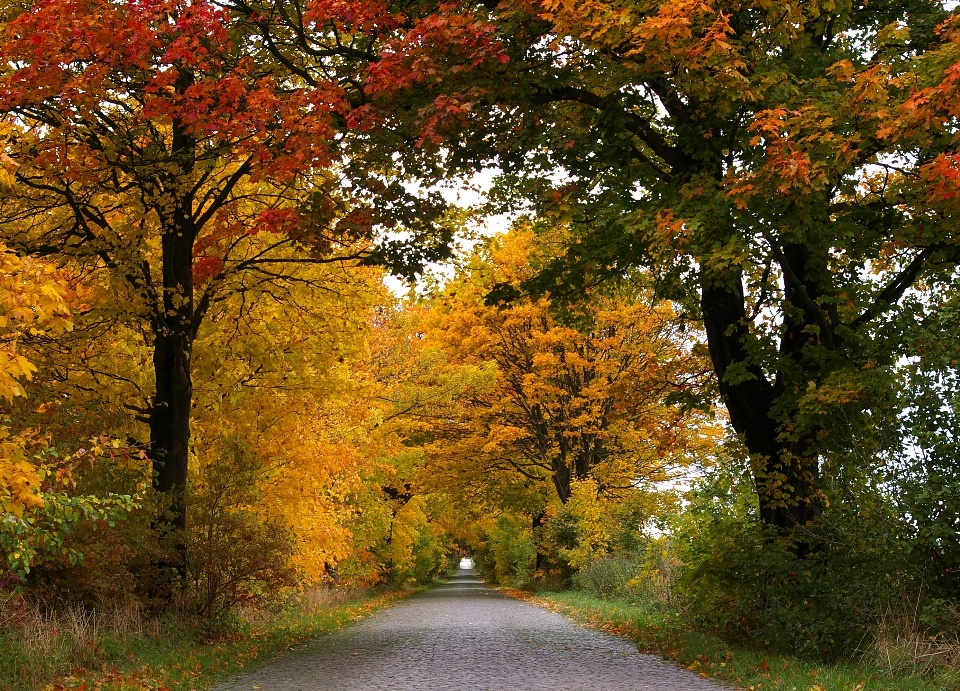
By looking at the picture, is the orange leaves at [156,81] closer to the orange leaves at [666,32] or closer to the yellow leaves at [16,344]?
the orange leaves at [666,32]

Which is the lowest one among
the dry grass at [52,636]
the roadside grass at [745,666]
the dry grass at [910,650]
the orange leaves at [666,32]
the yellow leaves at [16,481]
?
the roadside grass at [745,666]

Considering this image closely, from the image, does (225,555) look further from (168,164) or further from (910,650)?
(910,650)

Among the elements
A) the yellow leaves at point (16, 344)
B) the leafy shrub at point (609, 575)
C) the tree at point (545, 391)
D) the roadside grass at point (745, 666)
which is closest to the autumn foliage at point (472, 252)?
the yellow leaves at point (16, 344)

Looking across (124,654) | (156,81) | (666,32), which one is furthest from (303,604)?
(666,32)

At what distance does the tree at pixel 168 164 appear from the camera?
946cm

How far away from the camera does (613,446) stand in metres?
29.3

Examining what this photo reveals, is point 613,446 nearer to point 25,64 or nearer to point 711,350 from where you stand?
point 711,350

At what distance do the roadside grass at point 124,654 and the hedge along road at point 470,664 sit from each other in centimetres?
44

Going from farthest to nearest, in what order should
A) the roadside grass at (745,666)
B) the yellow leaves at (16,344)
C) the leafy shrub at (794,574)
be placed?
1. the leafy shrub at (794,574)
2. the roadside grass at (745,666)
3. the yellow leaves at (16,344)

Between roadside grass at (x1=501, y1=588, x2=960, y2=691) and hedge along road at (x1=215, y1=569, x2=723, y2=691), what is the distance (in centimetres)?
28

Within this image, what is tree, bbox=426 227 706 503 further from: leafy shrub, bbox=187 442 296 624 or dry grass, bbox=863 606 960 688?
dry grass, bbox=863 606 960 688

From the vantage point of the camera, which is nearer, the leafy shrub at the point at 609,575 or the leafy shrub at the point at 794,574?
the leafy shrub at the point at 794,574

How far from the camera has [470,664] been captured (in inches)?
409

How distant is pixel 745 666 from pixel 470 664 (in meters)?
3.29
